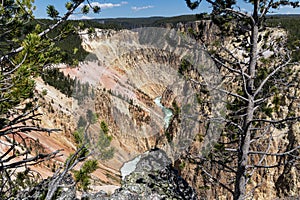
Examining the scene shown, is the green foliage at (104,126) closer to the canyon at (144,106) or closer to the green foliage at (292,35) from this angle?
the canyon at (144,106)

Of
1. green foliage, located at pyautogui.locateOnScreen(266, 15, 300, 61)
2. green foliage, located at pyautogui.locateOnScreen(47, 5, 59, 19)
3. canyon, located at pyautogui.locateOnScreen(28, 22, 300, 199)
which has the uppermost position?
green foliage, located at pyautogui.locateOnScreen(47, 5, 59, 19)

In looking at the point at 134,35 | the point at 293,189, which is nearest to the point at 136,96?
the point at 134,35

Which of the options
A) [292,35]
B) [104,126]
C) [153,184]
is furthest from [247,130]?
[292,35]

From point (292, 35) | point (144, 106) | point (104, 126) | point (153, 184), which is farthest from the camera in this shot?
point (144, 106)

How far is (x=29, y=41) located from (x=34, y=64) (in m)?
0.34

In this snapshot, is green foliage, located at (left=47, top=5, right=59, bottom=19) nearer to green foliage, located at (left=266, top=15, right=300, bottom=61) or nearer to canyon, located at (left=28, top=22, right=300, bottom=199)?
canyon, located at (left=28, top=22, right=300, bottom=199)

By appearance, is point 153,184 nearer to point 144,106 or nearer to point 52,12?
point 52,12

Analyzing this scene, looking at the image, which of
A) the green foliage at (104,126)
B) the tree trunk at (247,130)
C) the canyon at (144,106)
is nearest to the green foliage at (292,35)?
the tree trunk at (247,130)

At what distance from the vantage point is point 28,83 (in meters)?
2.58

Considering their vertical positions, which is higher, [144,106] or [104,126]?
[104,126]

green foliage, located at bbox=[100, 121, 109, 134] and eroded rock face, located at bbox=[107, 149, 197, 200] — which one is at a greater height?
green foliage, located at bbox=[100, 121, 109, 134]

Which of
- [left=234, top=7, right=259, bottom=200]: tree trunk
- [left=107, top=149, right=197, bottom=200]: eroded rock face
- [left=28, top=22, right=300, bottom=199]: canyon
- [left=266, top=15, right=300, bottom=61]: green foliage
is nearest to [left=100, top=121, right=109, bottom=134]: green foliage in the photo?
[left=28, top=22, right=300, bottom=199]: canyon

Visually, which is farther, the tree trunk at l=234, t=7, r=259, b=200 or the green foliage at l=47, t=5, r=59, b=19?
the tree trunk at l=234, t=7, r=259, b=200

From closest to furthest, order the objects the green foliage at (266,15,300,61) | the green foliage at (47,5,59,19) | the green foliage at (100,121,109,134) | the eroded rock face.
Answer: the green foliage at (100,121,109,134)
the green foliage at (47,5,59,19)
the green foliage at (266,15,300,61)
the eroded rock face
